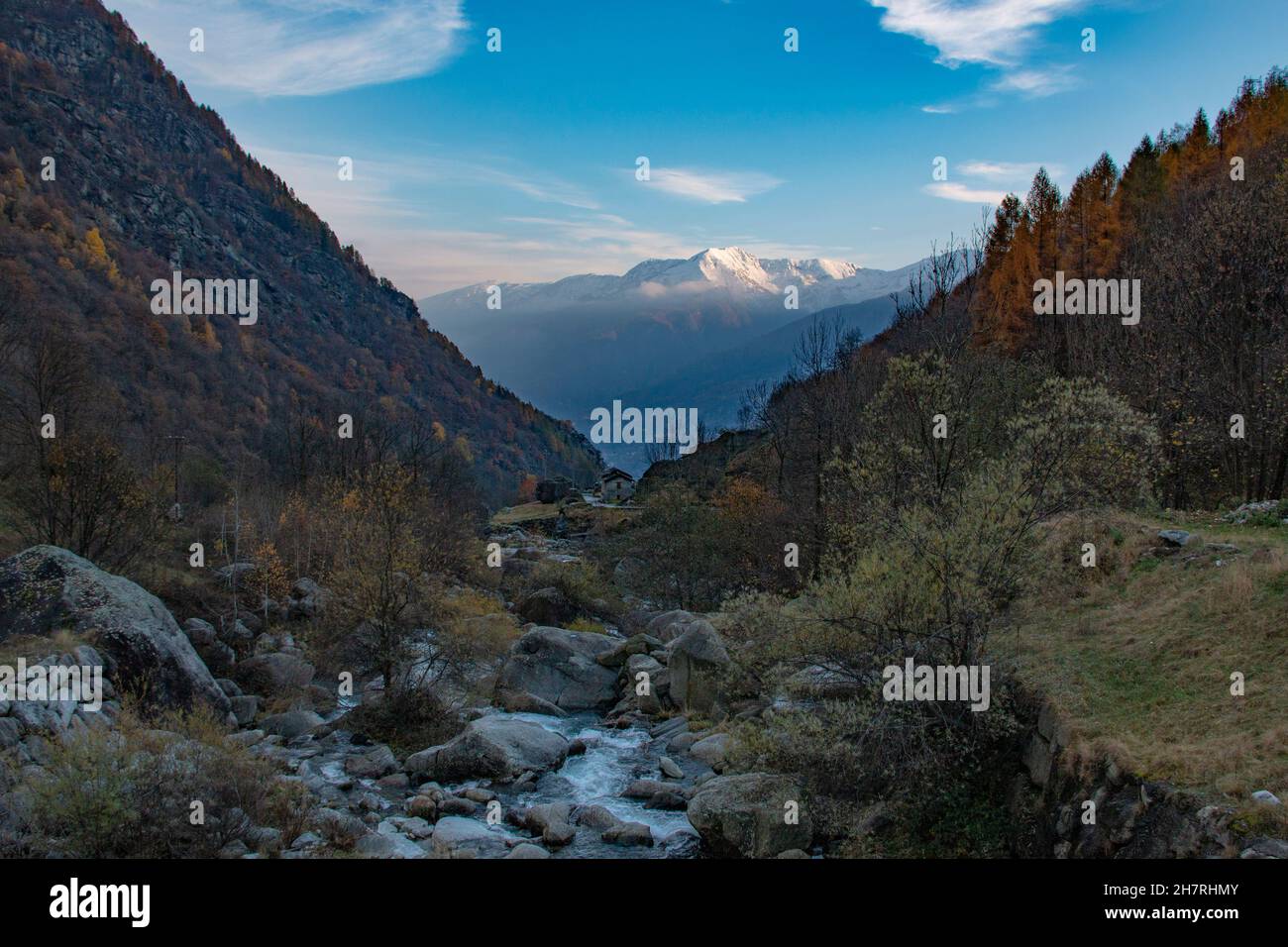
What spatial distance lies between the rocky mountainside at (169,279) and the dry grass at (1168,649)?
5327cm

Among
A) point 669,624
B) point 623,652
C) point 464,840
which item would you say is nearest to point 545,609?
point 669,624

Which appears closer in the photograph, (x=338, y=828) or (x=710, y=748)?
(x=338, y=828)

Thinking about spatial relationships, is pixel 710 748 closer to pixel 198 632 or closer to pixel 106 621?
pixel 106 621

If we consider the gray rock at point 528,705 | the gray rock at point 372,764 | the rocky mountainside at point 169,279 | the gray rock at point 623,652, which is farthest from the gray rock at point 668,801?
the rocky mountainside at point 169,279

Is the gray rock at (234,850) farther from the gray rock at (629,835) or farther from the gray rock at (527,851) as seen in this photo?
the gray rock at (629,835)

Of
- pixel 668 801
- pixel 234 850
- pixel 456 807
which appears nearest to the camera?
pixel 234 850

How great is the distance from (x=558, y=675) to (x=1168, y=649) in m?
20.3

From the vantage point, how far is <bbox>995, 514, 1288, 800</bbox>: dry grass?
12.2m

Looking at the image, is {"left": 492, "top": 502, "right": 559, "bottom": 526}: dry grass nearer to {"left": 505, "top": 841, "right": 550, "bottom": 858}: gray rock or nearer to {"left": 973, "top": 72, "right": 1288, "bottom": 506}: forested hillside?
{"left": 973, "top": 72, "right": 1288, "bottom": 506}: forested hillside

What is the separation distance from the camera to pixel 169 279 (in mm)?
133125

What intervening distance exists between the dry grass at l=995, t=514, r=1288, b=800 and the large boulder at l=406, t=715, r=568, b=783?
12.4m

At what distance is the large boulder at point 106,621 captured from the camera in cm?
2220
